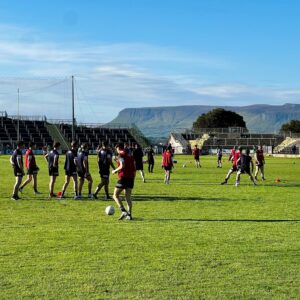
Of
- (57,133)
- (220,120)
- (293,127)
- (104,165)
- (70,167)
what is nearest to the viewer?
(70,167)

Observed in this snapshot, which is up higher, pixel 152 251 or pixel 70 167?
pixel 70 167

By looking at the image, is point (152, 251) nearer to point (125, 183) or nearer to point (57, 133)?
point (125, 183)

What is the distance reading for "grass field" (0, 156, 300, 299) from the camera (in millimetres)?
8234

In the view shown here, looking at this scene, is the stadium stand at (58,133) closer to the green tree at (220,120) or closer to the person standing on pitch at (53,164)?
the green tree at (220,120)

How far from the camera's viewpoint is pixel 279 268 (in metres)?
9.45

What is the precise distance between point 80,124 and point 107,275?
105 metres

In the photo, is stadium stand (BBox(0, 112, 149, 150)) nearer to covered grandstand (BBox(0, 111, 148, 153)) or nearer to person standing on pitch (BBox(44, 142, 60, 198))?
covered grandstand (BBox(0, 111, 148, 153))

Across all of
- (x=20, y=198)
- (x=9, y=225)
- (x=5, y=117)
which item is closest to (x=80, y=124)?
(x=5, y=117)

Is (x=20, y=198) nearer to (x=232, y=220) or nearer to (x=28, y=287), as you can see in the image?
(x=232, y=220)

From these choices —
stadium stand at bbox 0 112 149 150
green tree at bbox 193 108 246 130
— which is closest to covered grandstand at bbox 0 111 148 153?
stadium stand at bbox 0 112 149 150

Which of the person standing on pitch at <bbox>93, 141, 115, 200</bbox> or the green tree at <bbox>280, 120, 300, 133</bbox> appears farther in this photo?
the green tree at <bbox>280, 120, 300, 133</bbox>

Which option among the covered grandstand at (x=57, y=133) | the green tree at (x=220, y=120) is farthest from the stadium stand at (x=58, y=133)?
the green tree at (x=220, y=120)

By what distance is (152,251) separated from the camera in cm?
1080

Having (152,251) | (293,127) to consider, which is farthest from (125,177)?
(293,127)
